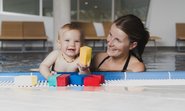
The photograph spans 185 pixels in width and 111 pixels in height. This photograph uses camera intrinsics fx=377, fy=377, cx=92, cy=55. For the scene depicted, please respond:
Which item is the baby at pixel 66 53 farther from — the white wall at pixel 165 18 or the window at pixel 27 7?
the white wall at pixel 165 18

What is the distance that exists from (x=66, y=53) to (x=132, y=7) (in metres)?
14.7

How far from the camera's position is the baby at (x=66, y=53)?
239cm

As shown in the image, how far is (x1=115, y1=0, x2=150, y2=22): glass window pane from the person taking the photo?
16.9m

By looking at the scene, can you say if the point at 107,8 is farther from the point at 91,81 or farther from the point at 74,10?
the point at 91,81

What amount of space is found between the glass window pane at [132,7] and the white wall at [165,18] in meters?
0.27

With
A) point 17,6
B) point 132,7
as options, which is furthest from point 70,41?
point 132,7

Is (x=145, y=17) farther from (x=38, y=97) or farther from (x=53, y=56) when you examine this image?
(x=38, y=97)

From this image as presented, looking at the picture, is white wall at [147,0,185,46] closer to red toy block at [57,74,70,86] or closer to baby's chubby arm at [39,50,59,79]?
baby's chubby arm at [39,50,59,79]

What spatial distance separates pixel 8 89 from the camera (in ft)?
5.74

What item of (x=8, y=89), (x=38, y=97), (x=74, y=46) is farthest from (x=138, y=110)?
(x=74, y=46)

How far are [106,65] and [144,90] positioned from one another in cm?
109

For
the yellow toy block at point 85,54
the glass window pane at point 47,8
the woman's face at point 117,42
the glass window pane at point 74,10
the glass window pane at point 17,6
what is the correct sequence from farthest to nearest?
1. the glass window pane at point 74,10
2. the glass window pane at point 47,8
3. the glass window pane at point 17,6
4. the woman's face at point 117,42
5. the yellow toy block at point 85,54

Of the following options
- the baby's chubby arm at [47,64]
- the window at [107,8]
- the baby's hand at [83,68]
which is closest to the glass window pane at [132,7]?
the window at [107,8]

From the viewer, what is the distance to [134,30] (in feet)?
8.64
